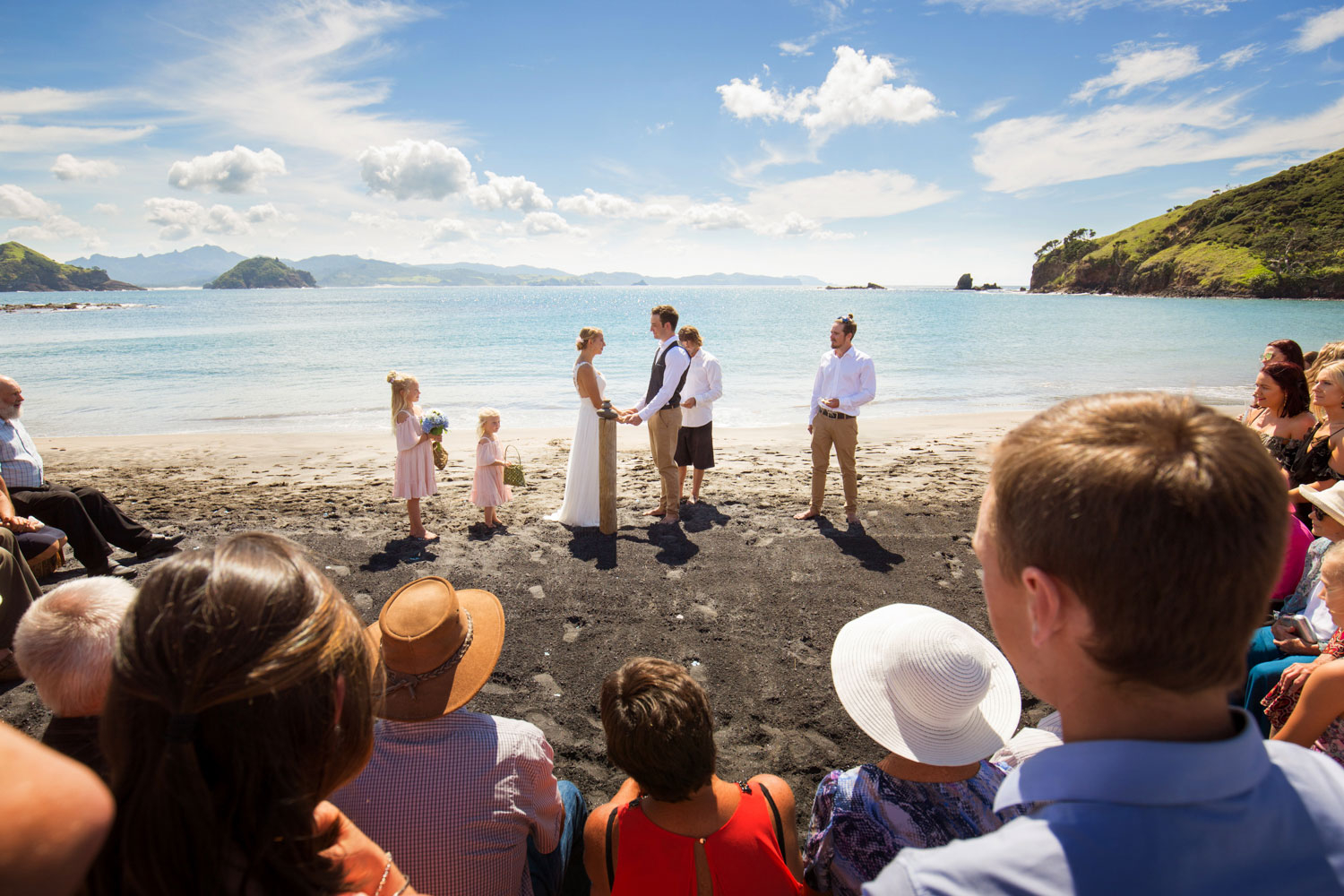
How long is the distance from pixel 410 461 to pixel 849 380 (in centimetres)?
458

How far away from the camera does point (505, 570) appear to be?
18.6 feet

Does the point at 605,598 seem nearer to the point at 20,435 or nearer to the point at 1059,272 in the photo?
the point at 20,435

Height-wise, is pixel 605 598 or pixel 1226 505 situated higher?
pixel 1226 505

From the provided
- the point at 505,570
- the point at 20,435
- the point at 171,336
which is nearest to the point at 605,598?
the point at 505,570

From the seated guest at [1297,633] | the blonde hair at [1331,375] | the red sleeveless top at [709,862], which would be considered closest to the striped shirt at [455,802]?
the red sleeveless top at [709,862]

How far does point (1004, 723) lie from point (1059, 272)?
13860cm

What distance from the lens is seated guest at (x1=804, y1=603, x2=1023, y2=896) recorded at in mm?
1899

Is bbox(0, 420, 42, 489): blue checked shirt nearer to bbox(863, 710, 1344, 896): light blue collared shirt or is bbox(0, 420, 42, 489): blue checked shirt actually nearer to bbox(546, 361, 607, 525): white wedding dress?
bbox(546, 361, 607, 525): white wedding dress

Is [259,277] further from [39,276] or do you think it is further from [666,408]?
[666,408]

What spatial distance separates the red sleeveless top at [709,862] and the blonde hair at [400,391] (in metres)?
5.41

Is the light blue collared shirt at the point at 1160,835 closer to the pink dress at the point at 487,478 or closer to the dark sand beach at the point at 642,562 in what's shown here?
the dark sand beach at the point at 642,562

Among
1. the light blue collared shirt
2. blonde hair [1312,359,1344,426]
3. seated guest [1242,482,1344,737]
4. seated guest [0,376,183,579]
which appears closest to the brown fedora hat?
the light blue collared shirt

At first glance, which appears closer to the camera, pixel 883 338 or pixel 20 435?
pixel 20 435

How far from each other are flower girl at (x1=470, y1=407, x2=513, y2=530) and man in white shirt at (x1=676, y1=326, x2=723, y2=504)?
1.97m
